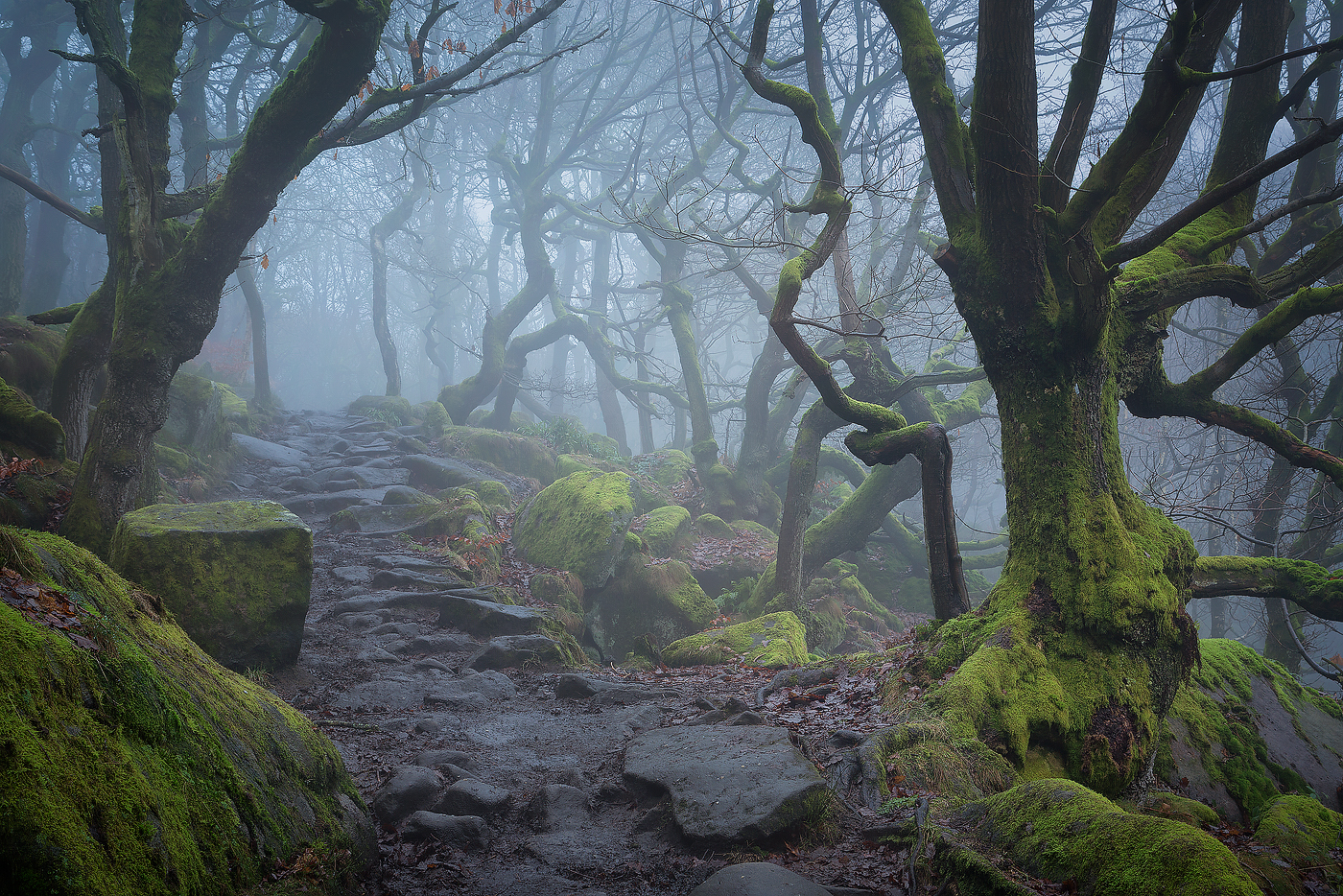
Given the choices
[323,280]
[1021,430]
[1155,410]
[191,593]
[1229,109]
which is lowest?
[191,593]

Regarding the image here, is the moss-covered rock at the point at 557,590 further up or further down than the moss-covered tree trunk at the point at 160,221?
further down

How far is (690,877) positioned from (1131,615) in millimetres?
3577

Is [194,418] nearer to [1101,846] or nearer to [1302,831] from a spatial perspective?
[1101,846]

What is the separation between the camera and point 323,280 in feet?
155

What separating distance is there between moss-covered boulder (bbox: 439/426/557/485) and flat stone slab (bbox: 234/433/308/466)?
357cm

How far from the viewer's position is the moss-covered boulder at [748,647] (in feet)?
24.5

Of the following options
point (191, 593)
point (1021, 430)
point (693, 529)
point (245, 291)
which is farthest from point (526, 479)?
point (1021, 430)

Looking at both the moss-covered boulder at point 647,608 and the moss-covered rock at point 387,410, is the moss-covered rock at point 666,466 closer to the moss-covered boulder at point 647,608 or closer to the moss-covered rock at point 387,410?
the moss-covered boulder at point 647,608

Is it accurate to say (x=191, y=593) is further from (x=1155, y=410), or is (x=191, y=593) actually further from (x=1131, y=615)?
(x=1155, y=410)

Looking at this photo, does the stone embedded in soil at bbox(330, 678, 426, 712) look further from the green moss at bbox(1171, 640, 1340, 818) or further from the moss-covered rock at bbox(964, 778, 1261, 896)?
the green moss at bbox(1171, 640, 1340, 818)

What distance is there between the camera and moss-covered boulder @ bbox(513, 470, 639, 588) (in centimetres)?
985

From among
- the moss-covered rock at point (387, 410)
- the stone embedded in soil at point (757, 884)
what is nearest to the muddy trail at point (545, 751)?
the stone embedded in soil at point (757, 884)

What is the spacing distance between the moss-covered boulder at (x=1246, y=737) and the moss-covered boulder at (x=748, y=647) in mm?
3466

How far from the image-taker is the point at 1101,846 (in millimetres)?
2553
